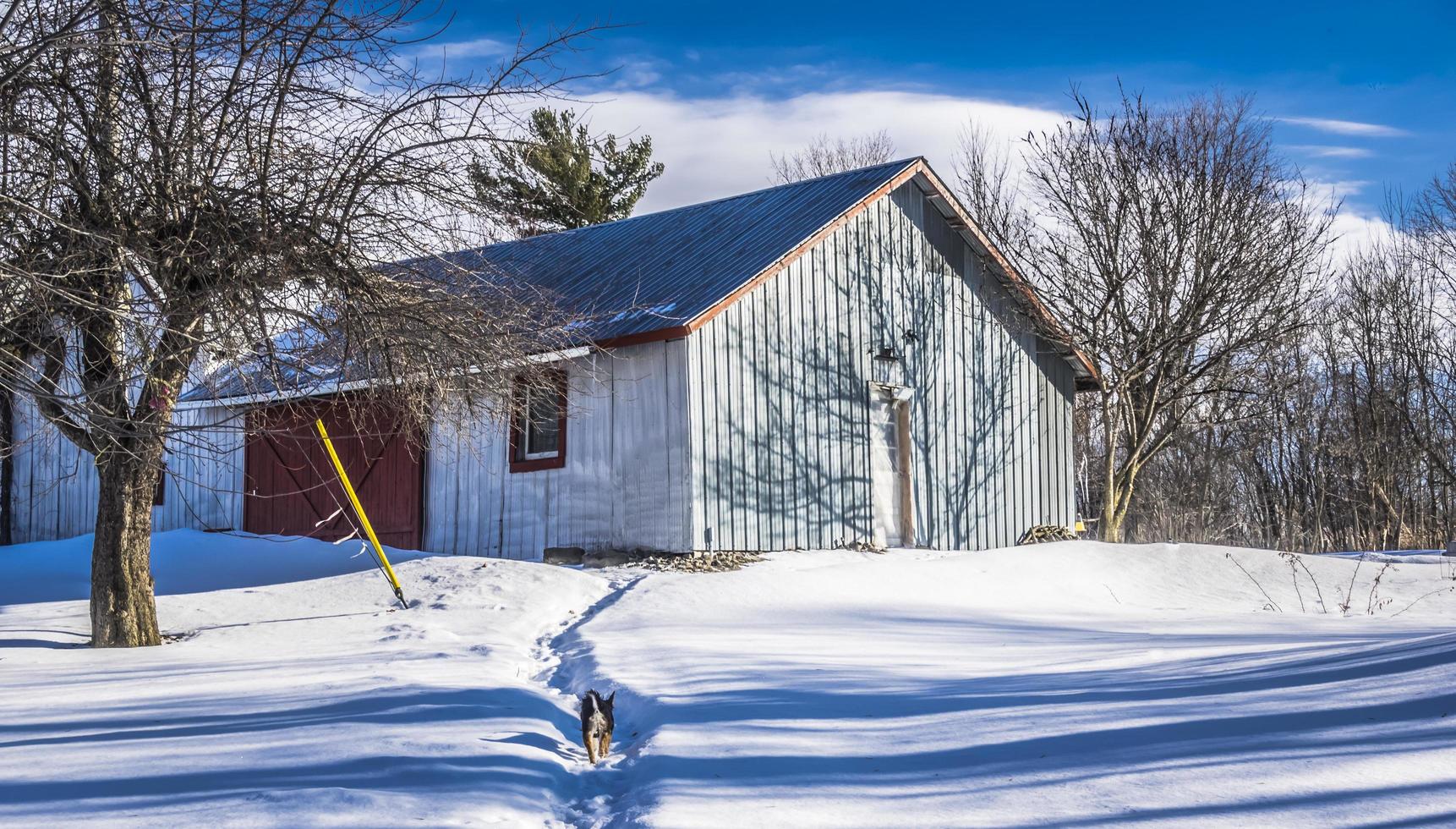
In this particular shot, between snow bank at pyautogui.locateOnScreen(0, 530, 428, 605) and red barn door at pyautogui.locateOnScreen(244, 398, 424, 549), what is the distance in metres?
0.89

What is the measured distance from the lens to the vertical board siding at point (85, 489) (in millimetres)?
19547

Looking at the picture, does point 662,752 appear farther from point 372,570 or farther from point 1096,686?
point 372,570

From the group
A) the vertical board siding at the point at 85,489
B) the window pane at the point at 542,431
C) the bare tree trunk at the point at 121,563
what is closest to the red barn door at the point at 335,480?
the vertical board siding at the point at 85,489

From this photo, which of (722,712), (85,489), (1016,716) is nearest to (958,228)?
(722,712)

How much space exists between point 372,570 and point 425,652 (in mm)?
4326

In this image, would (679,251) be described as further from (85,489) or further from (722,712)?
(722,712)

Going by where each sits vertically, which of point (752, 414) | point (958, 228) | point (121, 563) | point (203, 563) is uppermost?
point (958, 228)

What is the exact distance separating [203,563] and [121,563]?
5.57 meters

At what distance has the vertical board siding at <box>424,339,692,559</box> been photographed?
580 inches

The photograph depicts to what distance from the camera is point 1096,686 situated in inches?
253

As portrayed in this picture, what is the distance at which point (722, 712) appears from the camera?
636 centimetres

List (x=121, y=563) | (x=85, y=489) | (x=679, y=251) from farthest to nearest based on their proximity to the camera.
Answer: (x=85, y=489)
(x=679, y=251)
(x=121, y=563)

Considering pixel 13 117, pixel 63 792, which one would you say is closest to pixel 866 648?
pixel 63 792

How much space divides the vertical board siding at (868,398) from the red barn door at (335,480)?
4625 mm
